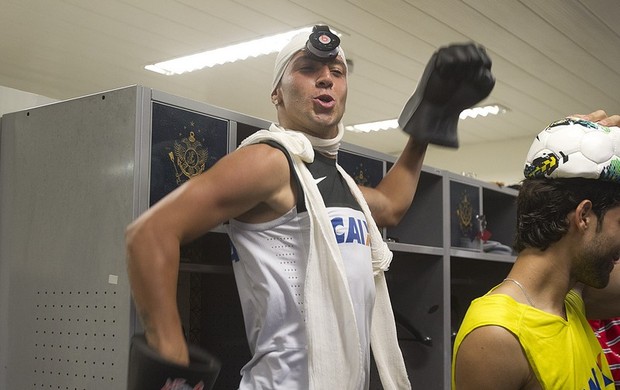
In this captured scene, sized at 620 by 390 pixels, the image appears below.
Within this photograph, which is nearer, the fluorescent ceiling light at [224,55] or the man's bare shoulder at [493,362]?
the man's bare shoulder at [493,362]

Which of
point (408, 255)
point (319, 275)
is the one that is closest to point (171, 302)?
point (319, 275)

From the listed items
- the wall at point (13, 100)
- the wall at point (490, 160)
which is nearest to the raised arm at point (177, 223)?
the wall at point (13, 100)

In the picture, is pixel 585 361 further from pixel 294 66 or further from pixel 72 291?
pixel 72 291

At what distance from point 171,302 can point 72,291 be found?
55cm

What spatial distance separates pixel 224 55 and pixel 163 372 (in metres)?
4.41

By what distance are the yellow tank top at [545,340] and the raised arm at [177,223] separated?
591mm

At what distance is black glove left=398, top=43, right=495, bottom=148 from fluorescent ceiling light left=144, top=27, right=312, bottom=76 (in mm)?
2870

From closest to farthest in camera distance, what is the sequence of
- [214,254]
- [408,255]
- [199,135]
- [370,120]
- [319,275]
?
[319,275] < [199,135] < [214,254] < [408,255] < [370,120]

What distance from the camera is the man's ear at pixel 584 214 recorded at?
181cm

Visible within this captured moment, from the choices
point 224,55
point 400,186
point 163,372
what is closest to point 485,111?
point 224,55

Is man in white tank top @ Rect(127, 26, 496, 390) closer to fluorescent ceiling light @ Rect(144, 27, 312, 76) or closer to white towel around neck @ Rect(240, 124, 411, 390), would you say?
white towel around neck @ Rect(240, 124, 411, 390)

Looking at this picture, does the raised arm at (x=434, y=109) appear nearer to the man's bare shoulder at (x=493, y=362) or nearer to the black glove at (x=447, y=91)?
the black glove at (x=447, y=91)

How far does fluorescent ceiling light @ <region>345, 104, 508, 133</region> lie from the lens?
7297 millimetres

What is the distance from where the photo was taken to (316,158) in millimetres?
2090
